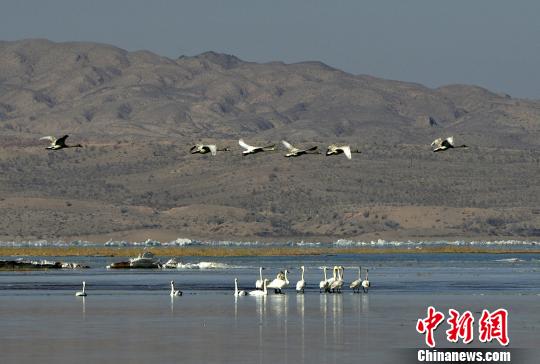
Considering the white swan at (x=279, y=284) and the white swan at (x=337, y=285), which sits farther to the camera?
the white swan at (x=337, y=285)

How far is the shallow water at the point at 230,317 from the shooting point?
37.2 m

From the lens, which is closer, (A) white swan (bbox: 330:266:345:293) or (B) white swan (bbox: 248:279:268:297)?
(B) white swan (bbox: 248:279:268:297)

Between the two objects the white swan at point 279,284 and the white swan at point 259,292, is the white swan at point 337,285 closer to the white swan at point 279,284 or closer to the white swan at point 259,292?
the white swan at point 279,284

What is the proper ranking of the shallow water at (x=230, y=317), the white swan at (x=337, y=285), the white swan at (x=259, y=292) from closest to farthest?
the shallow water at (x=230, y=317) → the white swan at (x=259, y=292) → the white swan at (x=337, y=285)

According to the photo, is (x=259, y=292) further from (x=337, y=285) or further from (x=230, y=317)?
(x=230, y=317)

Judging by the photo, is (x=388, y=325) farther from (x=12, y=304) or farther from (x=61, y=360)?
(x=12, y=304)

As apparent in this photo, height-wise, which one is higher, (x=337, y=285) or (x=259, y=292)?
(x=337, y=285)

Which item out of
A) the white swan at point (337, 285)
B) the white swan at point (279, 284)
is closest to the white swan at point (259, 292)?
the white swan at point (279, 284)

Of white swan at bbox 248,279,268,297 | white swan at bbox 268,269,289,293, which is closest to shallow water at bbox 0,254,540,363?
white swan at bbox 268,269,289,293

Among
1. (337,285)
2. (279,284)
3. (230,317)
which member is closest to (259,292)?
(279,284)

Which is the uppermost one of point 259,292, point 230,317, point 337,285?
point 337,285

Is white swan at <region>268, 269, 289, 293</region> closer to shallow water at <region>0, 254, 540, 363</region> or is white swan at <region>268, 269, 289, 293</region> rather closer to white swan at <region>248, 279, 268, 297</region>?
shallow water at <region>0, 254, 540, 363</region>

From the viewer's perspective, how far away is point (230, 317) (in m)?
48.9

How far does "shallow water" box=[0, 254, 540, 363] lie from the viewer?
37156mm
